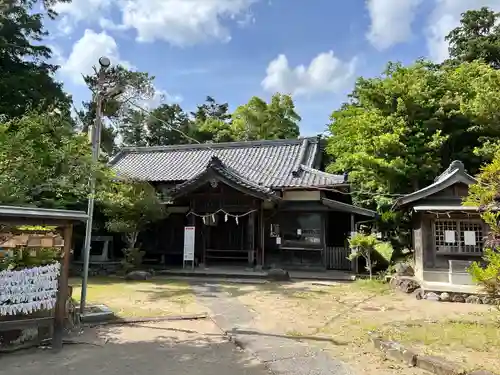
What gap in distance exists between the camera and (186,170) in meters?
20.5

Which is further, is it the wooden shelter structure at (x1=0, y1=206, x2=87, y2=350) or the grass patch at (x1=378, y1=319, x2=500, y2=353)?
the grass patch at (x1=378, y1=319, x2=500, y2=353)

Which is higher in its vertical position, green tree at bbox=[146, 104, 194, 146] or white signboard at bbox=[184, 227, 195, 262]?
green tree at bbox=[146, 104, 194, 146]

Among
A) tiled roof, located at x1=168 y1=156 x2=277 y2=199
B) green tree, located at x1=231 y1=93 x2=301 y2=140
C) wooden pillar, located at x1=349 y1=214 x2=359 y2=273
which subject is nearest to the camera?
tiled roof, located at x1=168 y1=156 x2=277 y2=199

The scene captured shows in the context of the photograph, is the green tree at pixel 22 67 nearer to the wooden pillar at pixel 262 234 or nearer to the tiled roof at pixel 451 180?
the wooden pillar at pixel 262 234

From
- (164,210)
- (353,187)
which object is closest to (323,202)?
(353,187)

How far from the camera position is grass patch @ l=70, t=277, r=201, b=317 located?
363 inches

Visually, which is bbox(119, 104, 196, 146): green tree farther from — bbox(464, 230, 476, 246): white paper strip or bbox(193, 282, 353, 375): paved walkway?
bbox(193, 282, 353, 375): paved walkway

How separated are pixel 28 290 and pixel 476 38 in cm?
3094

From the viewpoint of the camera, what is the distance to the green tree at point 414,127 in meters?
16.0

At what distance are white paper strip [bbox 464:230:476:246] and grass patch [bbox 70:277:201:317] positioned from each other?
936 centimetres

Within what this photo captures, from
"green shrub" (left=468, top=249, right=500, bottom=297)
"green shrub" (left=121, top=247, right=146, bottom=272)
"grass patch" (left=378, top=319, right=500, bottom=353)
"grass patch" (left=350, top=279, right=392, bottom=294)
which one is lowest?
"grass patch" (left=378, top=319, right=500, bottom=353)

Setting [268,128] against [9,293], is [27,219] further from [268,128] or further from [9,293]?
[268,128]

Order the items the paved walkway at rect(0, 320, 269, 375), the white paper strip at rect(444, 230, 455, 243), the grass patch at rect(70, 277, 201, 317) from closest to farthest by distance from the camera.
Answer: the paved walkway at rect(0, 320, 269, 375), the grass patch at rect(70, 277, 201, 317), the white paper strip at rect(444, 230, 455, 243)

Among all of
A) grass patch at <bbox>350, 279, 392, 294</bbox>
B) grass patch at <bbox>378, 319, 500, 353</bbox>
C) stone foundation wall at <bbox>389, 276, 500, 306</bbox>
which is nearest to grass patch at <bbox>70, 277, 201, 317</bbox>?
grass patch at <bbox>378, 319, 500, 353</bbox>
